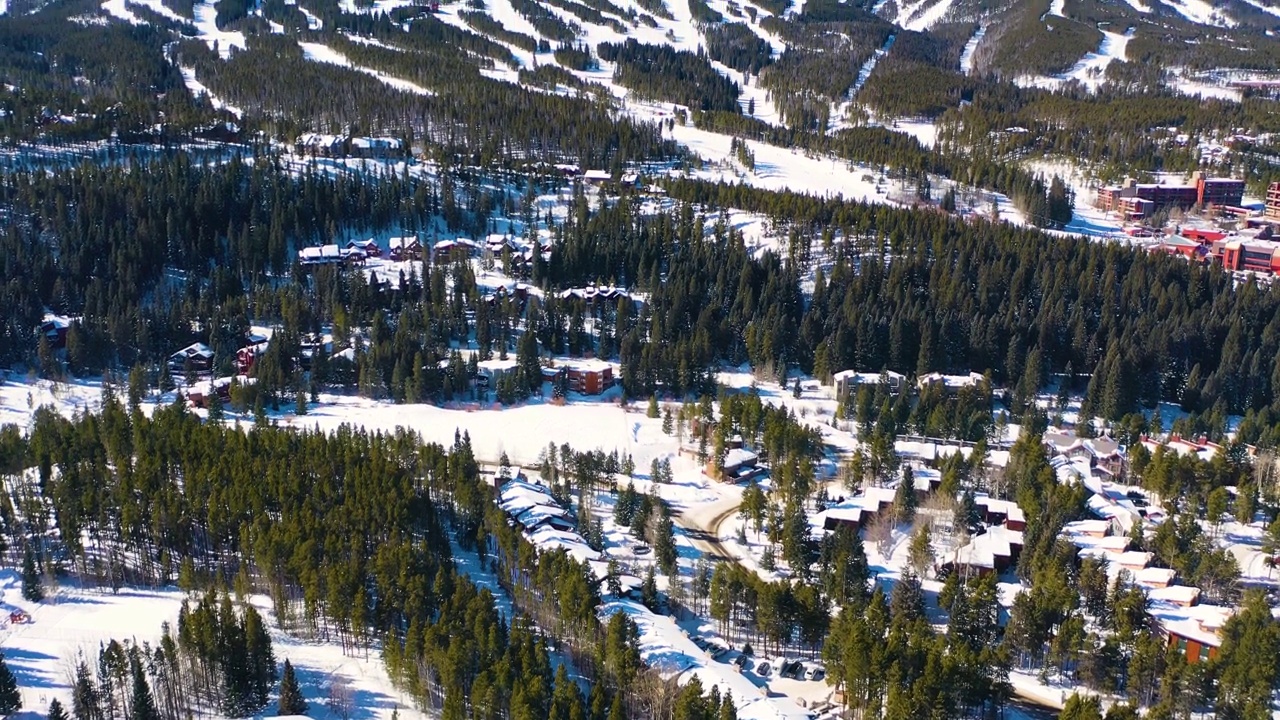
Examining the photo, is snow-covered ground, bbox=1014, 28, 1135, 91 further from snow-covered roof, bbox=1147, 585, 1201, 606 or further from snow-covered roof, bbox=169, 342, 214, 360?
snow-covered roof, bbox=1147, 585, 1201, 606

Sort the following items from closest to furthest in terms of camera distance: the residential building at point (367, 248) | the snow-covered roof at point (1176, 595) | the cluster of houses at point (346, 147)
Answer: the snow-covered roof at point (1176, 595)
the residential building at point (367, 248)
the cluster of houses at point (346, 147)

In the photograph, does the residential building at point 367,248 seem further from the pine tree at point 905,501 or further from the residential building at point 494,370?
the pine tree at point 905,501

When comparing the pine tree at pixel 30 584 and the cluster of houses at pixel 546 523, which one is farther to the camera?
the cluster of houses at pixel 546 523

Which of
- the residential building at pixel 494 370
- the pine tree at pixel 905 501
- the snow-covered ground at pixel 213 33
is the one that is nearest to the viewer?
the pine tree at pixel 905 501

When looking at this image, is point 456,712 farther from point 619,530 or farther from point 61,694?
point 619,530

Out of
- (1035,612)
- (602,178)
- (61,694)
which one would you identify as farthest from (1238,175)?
(61,694)

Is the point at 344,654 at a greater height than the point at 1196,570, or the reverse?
the point at 1196,570

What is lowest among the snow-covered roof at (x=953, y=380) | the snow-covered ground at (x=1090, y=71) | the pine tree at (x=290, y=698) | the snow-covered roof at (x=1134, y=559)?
the pine tree at (x=290, y=698)

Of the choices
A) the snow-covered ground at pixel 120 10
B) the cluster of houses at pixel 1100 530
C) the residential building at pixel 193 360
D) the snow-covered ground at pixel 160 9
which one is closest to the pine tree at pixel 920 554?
the cluster of houses at pixel 1100 530
